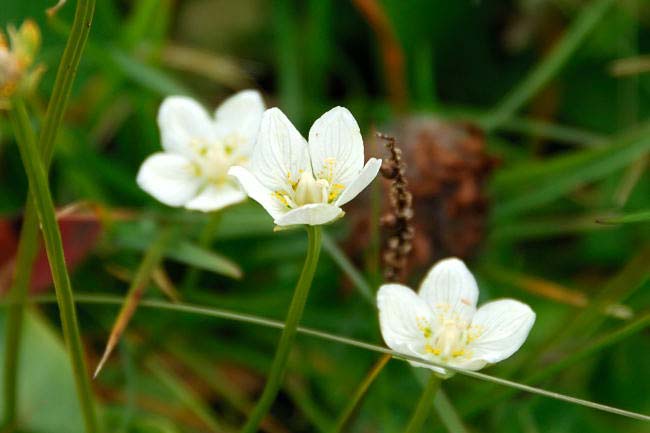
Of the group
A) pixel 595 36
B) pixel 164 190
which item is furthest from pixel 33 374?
pixel 595 36

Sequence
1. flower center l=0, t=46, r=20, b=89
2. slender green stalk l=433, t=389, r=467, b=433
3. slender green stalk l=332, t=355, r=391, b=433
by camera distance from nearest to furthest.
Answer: flower center l=0, t=46, r=20, b=89 < slender green stalk l=332, t=355, r=391, b=433 < slender green stalk l=433, t=389, r=467, b=433

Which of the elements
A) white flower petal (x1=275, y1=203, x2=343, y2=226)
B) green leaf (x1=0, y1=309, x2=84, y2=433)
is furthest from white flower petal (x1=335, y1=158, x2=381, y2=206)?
green leaf (x1=0, y1=309, x2=84, y2=433)

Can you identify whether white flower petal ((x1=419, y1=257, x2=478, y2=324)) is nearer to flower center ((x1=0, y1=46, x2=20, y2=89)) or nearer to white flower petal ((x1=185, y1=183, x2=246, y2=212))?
white flower petal ((x1=185, y1=183, x2=246, y2=212))

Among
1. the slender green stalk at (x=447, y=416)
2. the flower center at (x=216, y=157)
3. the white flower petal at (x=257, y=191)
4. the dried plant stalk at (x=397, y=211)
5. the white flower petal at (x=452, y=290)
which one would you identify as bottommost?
the slender green stalk at (x=447, y=416)

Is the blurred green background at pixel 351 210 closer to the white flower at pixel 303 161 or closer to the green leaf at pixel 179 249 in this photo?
the green leaf at pixel 179 249

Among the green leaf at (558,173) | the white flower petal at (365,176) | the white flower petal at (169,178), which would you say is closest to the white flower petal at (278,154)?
the white flower petal at (365,176)

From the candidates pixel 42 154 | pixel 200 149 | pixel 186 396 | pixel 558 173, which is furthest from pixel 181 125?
pixel 558 173

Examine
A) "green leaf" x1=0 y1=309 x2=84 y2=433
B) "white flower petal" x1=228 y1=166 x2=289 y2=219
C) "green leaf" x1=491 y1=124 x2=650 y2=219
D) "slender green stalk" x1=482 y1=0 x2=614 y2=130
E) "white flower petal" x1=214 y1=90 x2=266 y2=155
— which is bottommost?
"green leaf" x1=0 y1=309 x2=84 y2=433

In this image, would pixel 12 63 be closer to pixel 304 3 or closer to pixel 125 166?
pixel 125 166
